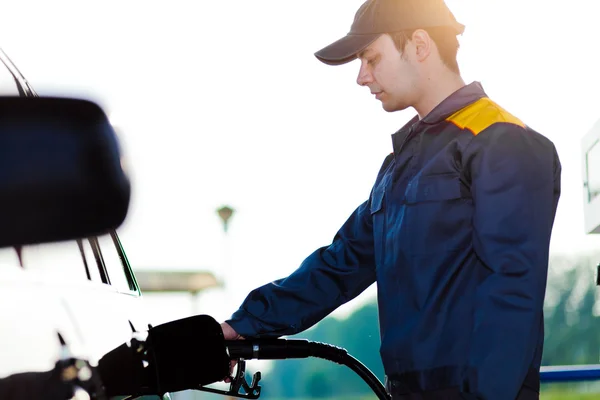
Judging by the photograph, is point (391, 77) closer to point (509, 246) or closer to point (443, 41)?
point (443, 41)

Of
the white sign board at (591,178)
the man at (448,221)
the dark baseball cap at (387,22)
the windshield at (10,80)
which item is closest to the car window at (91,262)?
the windshield at (10,80)

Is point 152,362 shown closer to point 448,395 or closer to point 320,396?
point 448,395

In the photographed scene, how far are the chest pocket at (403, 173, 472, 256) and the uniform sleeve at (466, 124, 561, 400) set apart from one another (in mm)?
57

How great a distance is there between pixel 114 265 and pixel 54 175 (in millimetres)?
1383

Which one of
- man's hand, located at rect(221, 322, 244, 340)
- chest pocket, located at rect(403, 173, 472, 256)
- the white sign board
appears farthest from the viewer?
the white sign board

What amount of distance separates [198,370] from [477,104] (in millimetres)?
976

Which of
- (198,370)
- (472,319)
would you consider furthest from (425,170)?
(198,370)

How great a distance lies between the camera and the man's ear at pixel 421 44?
2461 mm

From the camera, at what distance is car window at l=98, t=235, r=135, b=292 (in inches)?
79.4

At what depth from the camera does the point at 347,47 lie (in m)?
2.49

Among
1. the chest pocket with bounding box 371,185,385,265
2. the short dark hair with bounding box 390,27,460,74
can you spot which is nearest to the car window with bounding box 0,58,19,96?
the chest pocket with bounding box 371,185,385,265

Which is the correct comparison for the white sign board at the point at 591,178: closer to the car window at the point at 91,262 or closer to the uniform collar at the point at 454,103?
the uniform collar at the point at 454,103

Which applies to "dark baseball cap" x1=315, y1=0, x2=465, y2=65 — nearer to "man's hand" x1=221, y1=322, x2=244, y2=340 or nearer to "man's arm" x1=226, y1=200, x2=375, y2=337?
"man's arm" x1=226, y1=200, x2=375, y2=337

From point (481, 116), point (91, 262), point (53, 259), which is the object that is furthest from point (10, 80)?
point (481, 116)
